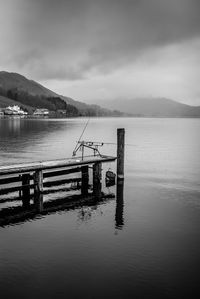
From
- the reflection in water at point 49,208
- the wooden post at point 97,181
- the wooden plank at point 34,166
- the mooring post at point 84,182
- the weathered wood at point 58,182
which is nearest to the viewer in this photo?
the reflection in water at point 49,208

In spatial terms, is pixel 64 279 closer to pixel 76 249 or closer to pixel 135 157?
pixel 76 249

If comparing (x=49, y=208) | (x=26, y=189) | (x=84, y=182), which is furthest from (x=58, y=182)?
(x=49, y=208)

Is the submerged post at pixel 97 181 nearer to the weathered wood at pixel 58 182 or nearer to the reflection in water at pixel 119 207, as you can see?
the reflection in water at pixel 119 207

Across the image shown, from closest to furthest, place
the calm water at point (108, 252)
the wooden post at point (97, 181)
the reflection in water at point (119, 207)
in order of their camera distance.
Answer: the calm water at point (108, 252) < the reflection in water at point (119, 207) < the wooden post at point (97, 181)

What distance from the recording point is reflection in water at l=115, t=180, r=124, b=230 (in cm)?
1970

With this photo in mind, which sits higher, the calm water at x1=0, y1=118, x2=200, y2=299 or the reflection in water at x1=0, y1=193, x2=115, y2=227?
the reflection in water at x1=0, y1=193, x2=115, y2=227

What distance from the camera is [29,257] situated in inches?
587

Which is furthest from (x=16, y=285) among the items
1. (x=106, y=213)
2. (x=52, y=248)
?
(x=106, y=213)

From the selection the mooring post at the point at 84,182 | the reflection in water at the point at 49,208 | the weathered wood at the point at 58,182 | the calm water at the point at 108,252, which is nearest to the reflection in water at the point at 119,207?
the calm water at the point at 108,252

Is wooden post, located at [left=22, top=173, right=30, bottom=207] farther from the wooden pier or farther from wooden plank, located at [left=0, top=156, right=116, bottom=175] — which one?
wooden plank, located at [left=0, top=156, right=116, bottom=175]

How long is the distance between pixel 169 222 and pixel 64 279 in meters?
9.18

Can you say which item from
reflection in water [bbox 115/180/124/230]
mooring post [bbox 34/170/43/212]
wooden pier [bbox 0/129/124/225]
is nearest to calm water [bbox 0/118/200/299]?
reflection in water [bbox 115/180/124/230]

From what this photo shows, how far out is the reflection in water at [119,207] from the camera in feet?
64.6

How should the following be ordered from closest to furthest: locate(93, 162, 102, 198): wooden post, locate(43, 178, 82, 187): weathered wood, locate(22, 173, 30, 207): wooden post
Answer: locate(22, 173, 30, 207): wooden post → locate(93, 162, 102, 198): wooden post → locate(43, 178, 82, 187): weathered wood
